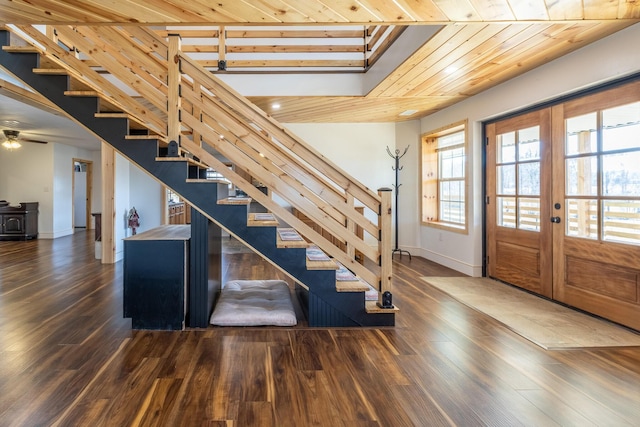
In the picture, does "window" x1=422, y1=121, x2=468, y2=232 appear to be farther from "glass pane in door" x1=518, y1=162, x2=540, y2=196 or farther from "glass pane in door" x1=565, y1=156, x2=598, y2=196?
"glass pane in door" x1=565, y1=156, x2=598, y2=196

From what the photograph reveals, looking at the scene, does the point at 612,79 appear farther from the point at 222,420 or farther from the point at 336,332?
the point at 222,420

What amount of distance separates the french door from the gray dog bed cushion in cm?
279

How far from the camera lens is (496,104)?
4.35 metres

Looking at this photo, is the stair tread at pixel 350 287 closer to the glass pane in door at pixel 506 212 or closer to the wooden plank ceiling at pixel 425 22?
the wooden plank ceiling at pixel 425 22

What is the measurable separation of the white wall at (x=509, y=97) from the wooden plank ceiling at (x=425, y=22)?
115 mm

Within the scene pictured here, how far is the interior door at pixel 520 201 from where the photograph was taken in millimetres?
3777

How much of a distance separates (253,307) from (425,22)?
106 inches

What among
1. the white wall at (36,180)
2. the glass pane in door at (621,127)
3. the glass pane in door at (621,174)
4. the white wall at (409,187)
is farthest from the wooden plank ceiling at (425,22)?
the white wall at (36,180)

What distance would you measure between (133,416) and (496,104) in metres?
4.74

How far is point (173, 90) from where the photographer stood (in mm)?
2900

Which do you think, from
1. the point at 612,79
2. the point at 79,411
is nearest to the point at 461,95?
the point at 612,79

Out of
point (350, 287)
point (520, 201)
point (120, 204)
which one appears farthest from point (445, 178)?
point (120, 204)

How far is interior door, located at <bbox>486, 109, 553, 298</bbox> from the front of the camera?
3777mm

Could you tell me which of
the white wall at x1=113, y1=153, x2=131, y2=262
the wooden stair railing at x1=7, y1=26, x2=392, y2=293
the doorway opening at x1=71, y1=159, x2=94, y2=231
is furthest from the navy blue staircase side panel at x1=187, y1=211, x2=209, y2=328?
the doorway opening at x1=71, y1=159, x2=94, y2=231
